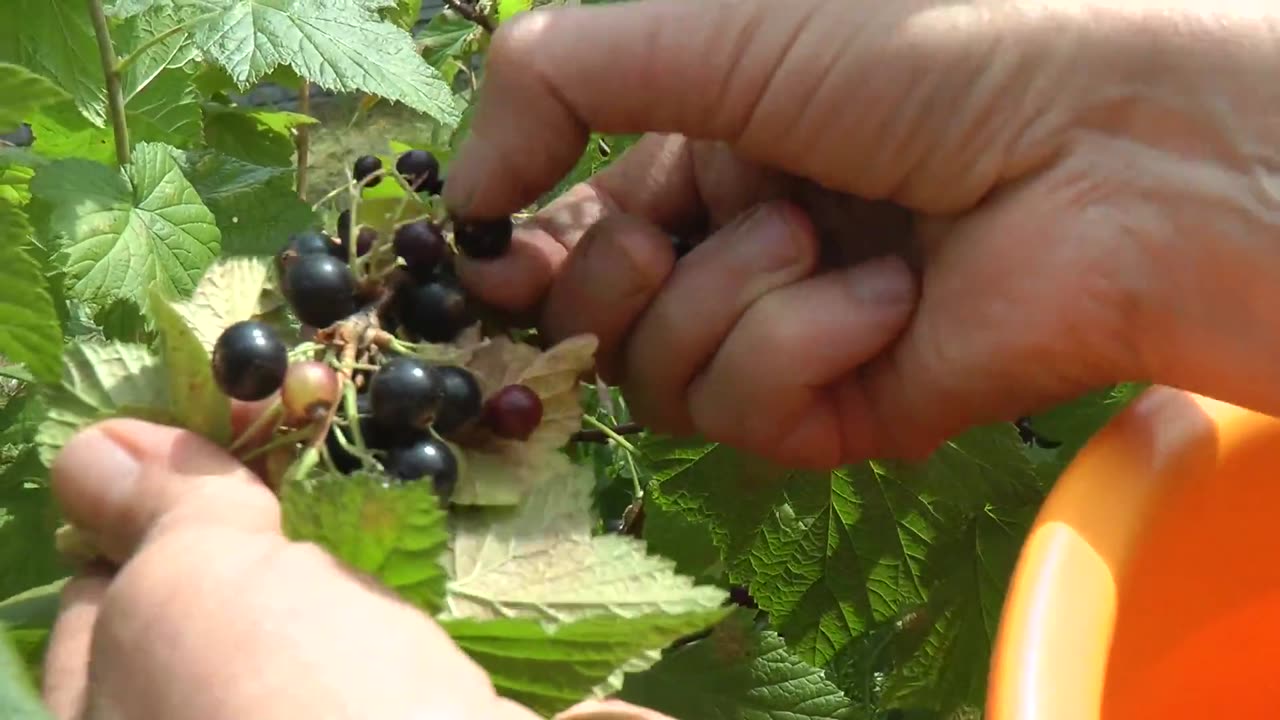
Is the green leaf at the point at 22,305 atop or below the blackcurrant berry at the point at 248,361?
below

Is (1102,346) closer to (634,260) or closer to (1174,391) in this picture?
(1174,391)

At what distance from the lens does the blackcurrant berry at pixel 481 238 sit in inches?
25.8

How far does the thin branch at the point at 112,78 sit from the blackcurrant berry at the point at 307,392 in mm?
420

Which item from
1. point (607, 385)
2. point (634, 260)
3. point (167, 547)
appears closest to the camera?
point (167, 547)

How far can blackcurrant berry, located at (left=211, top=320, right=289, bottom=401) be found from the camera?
45 cm

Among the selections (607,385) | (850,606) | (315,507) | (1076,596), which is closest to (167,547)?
(315,507)

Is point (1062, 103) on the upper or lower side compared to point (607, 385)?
upper

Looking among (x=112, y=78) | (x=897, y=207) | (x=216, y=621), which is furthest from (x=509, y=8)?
(x=216, y=621)

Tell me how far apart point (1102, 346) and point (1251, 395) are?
0.09 m

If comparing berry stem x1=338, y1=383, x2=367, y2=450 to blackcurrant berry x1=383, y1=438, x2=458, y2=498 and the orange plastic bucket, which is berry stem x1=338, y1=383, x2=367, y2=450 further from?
the orange plastic bucket

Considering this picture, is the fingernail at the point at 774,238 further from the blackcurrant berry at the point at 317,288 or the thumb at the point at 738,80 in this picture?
the blackcurrant berry at the point at 317,288

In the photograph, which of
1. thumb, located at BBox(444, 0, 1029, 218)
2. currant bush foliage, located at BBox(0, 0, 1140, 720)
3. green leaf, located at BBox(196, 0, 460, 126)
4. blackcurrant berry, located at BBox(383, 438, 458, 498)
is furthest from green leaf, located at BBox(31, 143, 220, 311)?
blackcurrant berry, located at BBox(383, 438, 458, 498)

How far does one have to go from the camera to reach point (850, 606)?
35.9 inches

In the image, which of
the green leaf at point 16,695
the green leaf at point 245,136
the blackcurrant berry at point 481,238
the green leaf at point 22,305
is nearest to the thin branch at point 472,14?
the green leaf at point 245,136
